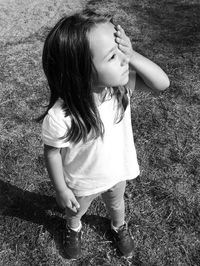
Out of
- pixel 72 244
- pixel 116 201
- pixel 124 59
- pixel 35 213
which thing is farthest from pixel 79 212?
pixel 124 59

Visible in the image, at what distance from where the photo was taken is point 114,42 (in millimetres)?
1486

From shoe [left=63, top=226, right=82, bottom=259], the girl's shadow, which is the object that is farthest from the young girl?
→ the girl's shadow

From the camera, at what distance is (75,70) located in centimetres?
153

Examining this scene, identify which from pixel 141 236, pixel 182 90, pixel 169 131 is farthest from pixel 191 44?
pixel 141 236

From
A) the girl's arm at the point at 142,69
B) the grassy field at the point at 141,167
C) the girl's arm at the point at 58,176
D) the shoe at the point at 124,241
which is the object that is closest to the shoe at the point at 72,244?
the grassy field at the point at 141,167

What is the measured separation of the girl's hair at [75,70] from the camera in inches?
57.8

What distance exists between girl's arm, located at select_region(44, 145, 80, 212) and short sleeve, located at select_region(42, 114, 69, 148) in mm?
53

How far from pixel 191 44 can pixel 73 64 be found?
282cm

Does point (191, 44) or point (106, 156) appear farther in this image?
point (191, 44)

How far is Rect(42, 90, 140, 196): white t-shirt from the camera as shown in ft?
5.46

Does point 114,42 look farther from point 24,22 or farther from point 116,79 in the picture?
point 24,22

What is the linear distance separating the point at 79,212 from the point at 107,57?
3.20 feet

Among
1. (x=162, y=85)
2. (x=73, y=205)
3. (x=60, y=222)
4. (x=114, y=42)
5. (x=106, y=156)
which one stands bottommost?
(x=60, y=222)

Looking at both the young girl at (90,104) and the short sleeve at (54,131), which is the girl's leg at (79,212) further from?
the short sleeve at (54,131)
